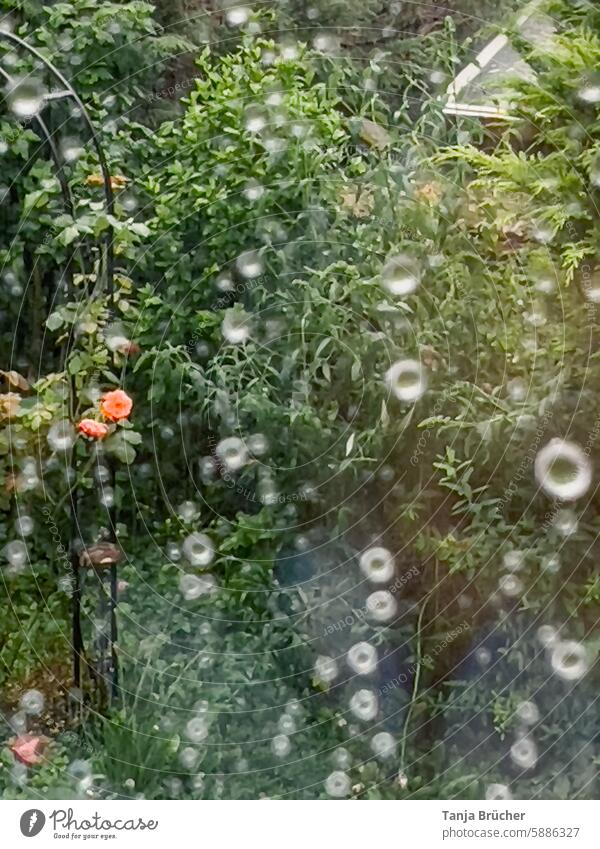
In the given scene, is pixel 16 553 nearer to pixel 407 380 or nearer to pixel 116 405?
pixel 116 405

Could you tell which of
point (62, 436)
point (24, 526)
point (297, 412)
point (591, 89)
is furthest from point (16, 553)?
point (591, 89)

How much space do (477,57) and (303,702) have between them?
873 millimetres

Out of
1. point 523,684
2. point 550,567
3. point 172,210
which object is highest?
point 172,210

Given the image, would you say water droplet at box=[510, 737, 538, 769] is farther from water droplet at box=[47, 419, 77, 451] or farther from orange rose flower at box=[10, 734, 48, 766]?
water droplet at box=[47, 419, 77, 451]

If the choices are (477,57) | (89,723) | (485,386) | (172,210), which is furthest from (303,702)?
(477,57)

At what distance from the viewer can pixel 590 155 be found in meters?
1.26

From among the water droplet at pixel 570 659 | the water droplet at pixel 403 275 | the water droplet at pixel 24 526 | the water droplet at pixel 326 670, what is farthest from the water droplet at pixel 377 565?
the water droplet at pixel 24 526

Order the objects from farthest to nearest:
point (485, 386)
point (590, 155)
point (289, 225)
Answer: point (289, 225) → point (485, 386) → point (590, 155)

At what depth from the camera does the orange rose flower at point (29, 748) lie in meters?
1.37

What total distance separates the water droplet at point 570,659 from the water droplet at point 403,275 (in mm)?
484

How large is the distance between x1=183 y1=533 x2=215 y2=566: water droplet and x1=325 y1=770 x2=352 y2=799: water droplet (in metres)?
0.32

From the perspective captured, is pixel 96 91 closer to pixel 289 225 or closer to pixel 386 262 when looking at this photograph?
pixel 289 225
